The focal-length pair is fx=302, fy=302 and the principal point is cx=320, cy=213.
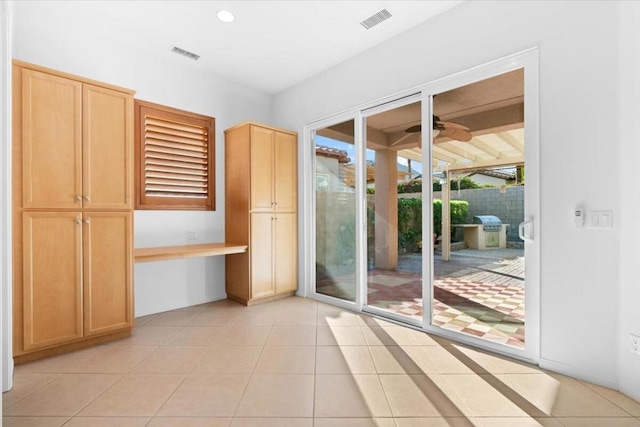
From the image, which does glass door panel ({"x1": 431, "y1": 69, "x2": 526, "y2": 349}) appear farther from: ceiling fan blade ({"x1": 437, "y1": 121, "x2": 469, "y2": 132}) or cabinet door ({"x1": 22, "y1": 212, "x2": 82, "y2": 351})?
cabinet door ({"x1": 22, "y1": 212, "x2": 82, "y2": 351})

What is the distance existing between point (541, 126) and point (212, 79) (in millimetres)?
3663

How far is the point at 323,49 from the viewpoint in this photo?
3.38m

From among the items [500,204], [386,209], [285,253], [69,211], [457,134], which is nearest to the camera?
[69,211]

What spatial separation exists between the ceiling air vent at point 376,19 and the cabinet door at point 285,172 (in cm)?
166

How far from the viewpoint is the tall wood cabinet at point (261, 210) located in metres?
3.71

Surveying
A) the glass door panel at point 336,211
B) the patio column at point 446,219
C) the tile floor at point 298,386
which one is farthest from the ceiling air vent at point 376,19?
the tile floor at point 298,386

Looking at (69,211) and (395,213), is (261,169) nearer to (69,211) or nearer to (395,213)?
(395,213)

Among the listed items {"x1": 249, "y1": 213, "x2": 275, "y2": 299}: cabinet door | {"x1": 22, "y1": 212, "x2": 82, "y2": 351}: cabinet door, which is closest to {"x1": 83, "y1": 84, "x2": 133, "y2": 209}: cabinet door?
{"x1": 22, "y1": 212, "x2": 82, "y2": 351}: cabinet door

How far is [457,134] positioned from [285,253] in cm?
251

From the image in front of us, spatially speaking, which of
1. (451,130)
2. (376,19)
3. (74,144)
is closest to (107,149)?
(74,144)

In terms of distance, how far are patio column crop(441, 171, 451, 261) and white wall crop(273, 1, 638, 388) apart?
760 millimetres

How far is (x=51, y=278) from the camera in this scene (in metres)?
2.35

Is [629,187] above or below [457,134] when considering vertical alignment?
below

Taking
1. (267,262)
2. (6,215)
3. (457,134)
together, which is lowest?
(267,262)
